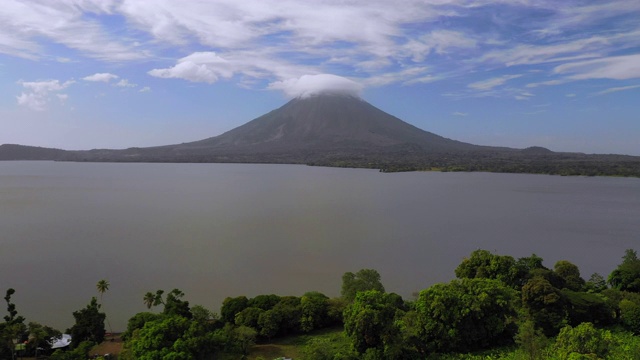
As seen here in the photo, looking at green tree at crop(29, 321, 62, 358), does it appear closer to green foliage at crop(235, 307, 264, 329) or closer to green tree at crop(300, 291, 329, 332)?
green foliage at crop(235, 307, 264, 329)

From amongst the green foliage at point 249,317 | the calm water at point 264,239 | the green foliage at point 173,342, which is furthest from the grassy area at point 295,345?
the calm water at point 264,239

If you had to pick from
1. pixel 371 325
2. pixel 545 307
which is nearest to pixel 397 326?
pixel 371 325

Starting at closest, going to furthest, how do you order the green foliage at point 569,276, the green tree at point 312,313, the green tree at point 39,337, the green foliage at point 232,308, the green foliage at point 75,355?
1. the green foliage at point 75,355
2. the green tree at point 39,337
3. the green tree at point 312,313
4. the green foliage at point 232,308
5. the green foliage at point 569,276

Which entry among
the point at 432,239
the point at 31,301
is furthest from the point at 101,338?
the point at 432,239

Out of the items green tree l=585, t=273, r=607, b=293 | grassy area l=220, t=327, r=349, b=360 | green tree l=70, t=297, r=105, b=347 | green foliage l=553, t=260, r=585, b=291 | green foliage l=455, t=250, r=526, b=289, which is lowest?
grassy area l=220, t=327, r=349, b=360

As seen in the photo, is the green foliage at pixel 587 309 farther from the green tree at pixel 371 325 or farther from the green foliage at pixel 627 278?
the green tree at pixel 371 325

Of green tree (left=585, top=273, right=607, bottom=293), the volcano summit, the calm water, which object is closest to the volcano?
the volcano summit

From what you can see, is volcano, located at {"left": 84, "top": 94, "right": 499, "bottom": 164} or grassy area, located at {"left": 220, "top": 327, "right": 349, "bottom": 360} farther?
volcano, located at {"left": 84, "top": 94, "right": 499, "bottom": 164}
